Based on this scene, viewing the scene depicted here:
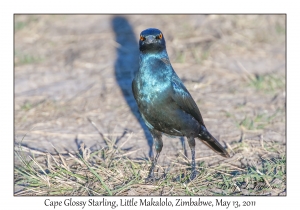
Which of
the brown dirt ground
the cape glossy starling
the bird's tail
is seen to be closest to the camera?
the cape glossy starling

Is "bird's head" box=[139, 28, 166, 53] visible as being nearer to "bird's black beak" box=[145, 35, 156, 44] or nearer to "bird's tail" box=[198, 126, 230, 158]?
"bird's black beak" box=[145, 35, 156, 44]

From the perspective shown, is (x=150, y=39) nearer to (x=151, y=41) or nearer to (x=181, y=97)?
(x=151, y=41)

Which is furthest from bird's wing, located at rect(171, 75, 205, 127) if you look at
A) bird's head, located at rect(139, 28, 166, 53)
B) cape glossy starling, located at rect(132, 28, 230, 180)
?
bird's head, located at rect(139, 28, 166, 53)

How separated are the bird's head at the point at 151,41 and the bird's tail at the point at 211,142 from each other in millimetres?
990

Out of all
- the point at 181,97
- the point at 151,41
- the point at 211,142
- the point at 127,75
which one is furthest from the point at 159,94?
the point at 127,75

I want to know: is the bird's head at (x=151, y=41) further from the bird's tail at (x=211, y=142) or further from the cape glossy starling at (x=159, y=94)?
the bird's tail at (x=211, y=142)

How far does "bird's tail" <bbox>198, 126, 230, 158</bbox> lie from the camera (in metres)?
4.96

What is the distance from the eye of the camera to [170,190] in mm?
4461

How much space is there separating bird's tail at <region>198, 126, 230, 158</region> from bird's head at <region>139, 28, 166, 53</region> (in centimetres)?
99

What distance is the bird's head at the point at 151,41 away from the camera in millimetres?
4504

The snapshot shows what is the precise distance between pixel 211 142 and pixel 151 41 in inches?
51.0

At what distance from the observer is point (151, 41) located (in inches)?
177

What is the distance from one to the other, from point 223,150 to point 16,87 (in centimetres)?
338

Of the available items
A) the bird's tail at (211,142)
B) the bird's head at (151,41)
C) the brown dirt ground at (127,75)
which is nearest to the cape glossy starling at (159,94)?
the bird's head at (151,41)
